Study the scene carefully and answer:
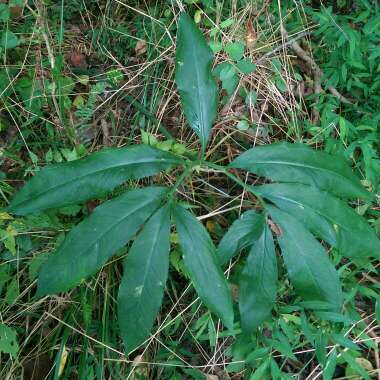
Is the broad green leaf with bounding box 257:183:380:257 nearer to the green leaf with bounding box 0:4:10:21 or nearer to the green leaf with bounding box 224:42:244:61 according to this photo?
the green leaf with bounding box 224:42:244:61

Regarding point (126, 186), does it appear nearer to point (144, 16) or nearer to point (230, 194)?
point (230, 194)

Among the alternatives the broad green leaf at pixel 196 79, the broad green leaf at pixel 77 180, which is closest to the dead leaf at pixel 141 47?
the broad green leaf at pixel 196 79

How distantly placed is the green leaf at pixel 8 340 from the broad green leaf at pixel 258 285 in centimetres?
63

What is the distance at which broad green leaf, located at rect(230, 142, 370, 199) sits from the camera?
1.16m

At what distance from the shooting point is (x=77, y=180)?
110 cm

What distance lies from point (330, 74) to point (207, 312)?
929 mm

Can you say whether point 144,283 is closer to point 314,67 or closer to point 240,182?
point 240,182

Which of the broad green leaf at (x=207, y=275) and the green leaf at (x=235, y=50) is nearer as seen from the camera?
the broad green leaf at (x=207, y=275)

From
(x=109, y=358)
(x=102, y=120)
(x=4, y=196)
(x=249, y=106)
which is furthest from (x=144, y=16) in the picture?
(x=109, y=358)

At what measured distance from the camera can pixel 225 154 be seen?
5.08 feet

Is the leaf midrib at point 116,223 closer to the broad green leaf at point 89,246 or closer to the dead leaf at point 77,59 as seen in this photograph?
the broad green leaf at point 89,246

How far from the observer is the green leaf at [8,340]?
4.05ft

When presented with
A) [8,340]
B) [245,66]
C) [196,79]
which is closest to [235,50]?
[245,66]

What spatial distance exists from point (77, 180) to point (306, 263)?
596mm
